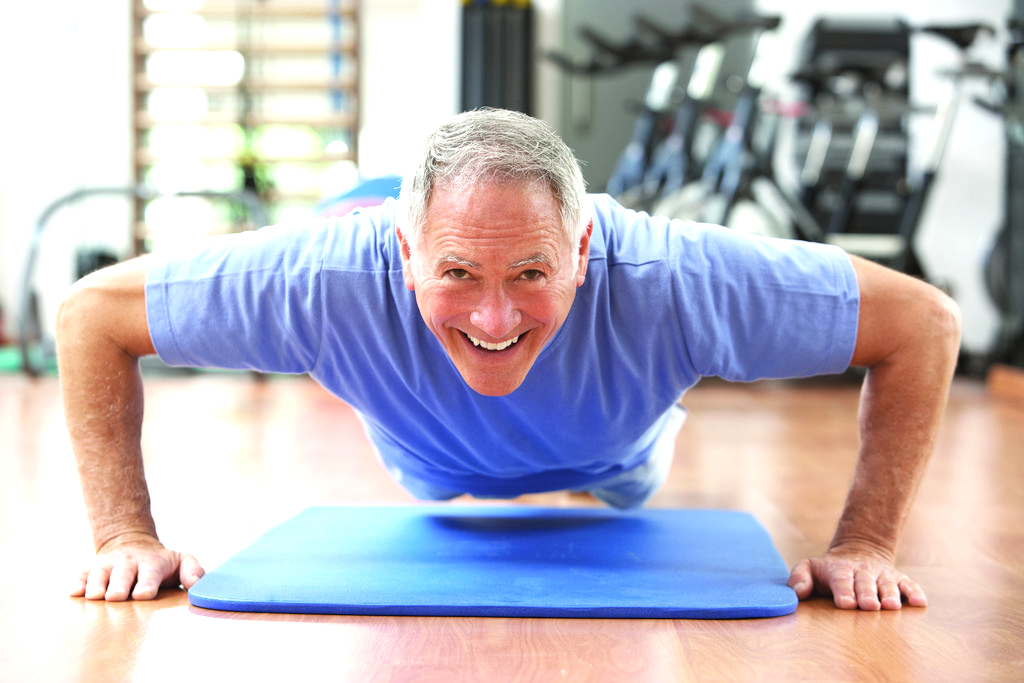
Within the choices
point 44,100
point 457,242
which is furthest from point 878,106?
point 44,100

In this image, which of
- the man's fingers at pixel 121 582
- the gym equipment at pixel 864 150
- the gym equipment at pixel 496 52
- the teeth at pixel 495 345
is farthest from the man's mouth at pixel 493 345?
the gym equipment at pixel 496 52

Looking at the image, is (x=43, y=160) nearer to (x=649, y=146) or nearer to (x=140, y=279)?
(x=649, y=146)

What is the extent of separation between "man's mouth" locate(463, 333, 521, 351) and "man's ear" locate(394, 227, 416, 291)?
0.10 m

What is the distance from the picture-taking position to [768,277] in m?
1.32

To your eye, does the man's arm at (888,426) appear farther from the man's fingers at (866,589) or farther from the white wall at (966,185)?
the white wall at (966,185)

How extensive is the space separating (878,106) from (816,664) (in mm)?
3801

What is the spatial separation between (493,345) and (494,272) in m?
0.10

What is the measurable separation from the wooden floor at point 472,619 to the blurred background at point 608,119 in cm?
162

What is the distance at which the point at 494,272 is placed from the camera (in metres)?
1.14

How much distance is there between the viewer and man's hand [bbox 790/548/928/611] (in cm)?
134

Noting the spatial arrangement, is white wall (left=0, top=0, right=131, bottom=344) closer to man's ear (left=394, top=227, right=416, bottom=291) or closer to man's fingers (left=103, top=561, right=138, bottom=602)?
man's fingers (left=103, top=561, right=138, bottom=602)

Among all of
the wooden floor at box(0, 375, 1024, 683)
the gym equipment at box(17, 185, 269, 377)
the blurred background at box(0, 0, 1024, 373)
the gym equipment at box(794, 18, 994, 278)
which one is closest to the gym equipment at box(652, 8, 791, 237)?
the blurred background at box(0, 0, 1024, 373)

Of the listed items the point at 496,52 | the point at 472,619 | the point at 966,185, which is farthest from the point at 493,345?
the point at 966,185

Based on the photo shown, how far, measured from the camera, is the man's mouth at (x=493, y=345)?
1.21 meters
